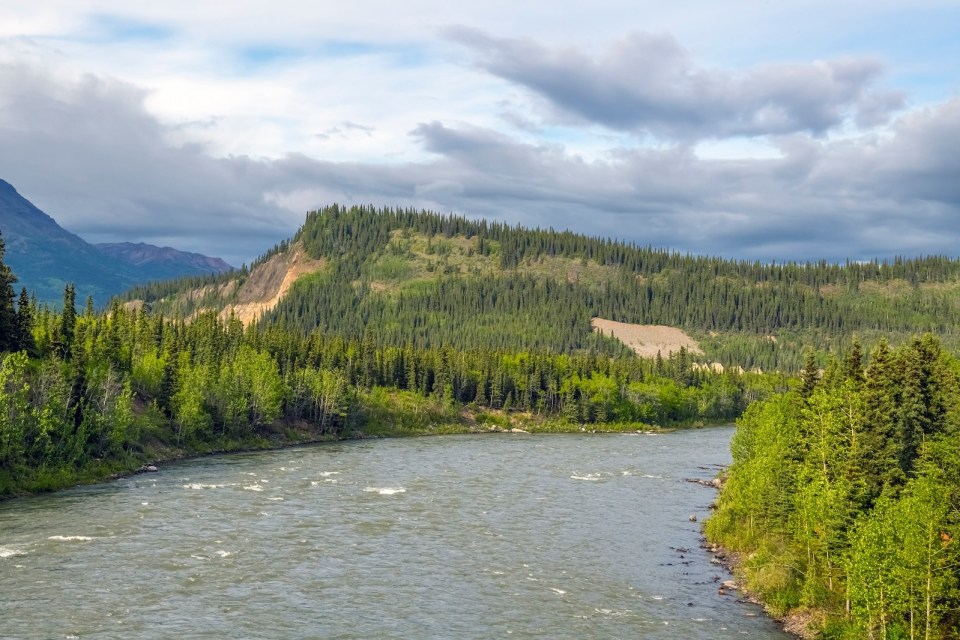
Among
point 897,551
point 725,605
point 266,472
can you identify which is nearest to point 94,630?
point 725,605

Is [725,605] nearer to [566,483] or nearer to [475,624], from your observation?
[475,624]

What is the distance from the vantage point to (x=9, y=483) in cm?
7756

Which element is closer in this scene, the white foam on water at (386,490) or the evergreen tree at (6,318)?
the white foam on water at (386,490)

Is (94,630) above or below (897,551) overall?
below

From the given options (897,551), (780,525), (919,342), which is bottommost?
(780,525)

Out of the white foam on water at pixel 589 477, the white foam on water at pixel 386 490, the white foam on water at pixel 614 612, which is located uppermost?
the white foam on water at pixel 614 612

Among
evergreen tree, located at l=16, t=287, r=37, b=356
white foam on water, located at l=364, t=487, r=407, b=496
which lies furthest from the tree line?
white foam on water, located at l=364, t=487, r=407, b=496

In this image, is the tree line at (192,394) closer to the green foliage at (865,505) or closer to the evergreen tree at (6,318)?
the evergreen tree at (6,318)

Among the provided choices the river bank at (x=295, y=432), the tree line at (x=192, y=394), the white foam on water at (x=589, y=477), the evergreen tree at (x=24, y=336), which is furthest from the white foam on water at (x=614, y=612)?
the evergreen tree at (x=24, y=336)

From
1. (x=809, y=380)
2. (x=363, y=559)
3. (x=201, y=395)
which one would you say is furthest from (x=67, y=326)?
(x=809, y=380)

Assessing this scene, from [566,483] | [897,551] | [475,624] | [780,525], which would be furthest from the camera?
[566,483]

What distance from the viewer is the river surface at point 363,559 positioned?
45062 millimetres

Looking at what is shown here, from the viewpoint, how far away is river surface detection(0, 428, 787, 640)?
1774 inches

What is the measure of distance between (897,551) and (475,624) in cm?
2218
